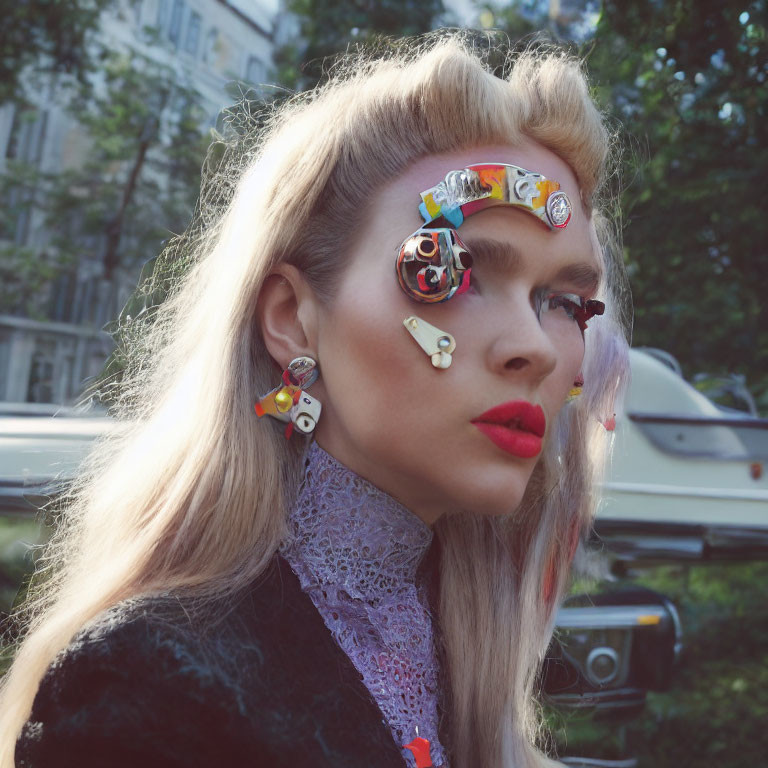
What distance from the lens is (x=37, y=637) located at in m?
1.40

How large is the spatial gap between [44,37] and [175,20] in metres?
1.04

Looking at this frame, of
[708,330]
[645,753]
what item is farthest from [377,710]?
[708,330]

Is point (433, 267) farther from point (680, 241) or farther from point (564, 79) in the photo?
point (680, 241)

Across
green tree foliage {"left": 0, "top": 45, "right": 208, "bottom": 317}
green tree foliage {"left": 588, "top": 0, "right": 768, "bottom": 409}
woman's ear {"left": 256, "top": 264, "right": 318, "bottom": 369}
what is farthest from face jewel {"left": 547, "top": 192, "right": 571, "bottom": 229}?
green tree foliage {"left": 0, "top": 45, "right": 208, "bottom": 317}

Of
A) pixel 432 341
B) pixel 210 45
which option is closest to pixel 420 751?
pixel 432 341


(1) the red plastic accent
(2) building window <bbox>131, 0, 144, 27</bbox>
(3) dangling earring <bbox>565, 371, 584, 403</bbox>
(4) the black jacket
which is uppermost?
(2) building window <bbox>131, 0, 144, 27</bbox>

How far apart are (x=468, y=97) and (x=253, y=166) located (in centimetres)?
43

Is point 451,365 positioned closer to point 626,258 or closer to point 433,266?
point 433,266

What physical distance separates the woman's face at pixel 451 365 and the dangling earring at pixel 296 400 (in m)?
0.02

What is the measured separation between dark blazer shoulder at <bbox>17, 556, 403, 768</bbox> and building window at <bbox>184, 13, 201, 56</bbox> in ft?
21.3

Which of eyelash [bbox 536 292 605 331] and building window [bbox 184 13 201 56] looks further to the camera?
building window [bbox 184 13 201 56]

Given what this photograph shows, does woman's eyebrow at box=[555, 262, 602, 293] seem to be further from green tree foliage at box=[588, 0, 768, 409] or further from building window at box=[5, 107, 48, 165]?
building window at box=[5, 107, 48, 165]

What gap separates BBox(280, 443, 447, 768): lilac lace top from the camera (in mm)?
1457

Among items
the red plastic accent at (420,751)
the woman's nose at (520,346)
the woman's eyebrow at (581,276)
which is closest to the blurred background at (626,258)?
the woman's eyebrow at (581,276)
